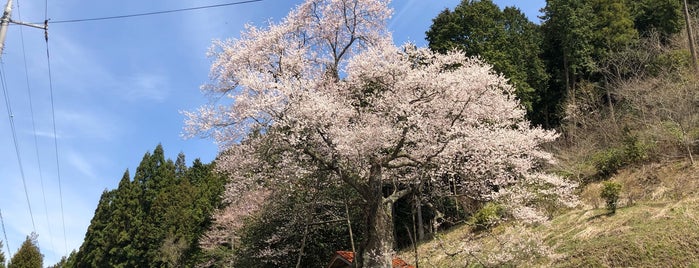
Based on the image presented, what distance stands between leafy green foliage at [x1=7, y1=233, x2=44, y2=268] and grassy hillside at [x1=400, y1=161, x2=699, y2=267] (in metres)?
29.4

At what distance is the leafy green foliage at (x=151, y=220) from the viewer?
1252 inches

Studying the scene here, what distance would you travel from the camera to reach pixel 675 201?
31.7 feet

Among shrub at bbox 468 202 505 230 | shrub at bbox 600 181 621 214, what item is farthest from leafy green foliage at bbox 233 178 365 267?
shrub at bbox 600 181 621 214

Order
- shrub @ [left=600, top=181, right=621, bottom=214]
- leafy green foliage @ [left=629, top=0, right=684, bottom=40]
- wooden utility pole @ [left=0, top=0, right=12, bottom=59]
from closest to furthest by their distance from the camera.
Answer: wooden utility pole @ [left=0, top=0, right=12, bottom=59] < shrub @ [left=600, top=181, right=621, bottom=214] < leafy green foliage @ [left=629, top=0, right=684, bottom=40]

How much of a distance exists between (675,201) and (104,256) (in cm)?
3779

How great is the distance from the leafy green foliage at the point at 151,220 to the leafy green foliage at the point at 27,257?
4.79 metres

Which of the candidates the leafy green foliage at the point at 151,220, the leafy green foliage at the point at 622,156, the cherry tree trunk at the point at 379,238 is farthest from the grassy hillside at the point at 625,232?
the leafy green foliage at the point at 151,220

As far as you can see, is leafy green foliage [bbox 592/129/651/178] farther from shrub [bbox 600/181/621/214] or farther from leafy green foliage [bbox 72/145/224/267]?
leafy green foliage [bbox 72/145/224/267]

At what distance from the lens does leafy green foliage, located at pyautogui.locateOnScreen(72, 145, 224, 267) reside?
104 feet

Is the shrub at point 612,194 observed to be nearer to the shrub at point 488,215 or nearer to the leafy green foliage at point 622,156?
the shrub at point 488,215

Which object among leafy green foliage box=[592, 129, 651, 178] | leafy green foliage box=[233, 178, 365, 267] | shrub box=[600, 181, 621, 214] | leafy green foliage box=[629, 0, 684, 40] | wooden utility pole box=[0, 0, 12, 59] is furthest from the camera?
leafy green foliage box=[629, 0, 684, 40]

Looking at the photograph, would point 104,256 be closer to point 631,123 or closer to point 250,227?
point 250,227

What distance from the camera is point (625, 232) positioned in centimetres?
873

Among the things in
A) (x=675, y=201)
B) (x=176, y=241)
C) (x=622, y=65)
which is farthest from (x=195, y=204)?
(x=675, y=201)
